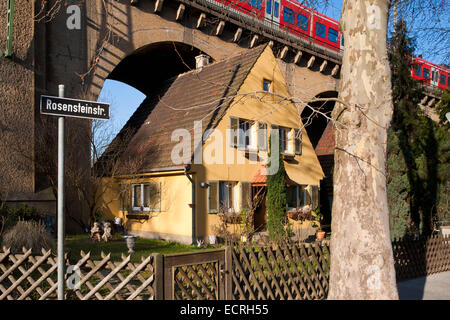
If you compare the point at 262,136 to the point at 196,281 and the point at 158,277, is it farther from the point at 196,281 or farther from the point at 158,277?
the point at 158,277

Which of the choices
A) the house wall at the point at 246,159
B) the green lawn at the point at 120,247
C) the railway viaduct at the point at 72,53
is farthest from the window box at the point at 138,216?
the house wall at the point at 246,159

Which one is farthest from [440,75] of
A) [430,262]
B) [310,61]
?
[430,262]

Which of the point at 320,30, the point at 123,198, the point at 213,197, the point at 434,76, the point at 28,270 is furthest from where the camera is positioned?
the point at 434,76

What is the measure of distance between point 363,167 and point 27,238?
25.8 ft

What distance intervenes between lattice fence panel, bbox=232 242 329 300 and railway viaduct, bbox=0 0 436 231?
681 centimetres

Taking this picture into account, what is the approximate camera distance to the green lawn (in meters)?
12.5

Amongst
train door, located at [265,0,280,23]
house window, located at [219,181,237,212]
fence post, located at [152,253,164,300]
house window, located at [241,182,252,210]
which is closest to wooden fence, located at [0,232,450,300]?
fence post, located at [152,253,164,300]

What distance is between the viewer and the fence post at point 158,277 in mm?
5180

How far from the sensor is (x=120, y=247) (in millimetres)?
14008

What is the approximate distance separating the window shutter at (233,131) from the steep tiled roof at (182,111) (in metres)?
0.66

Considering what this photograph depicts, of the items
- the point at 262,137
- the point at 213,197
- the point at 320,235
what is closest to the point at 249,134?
the point at 262,137

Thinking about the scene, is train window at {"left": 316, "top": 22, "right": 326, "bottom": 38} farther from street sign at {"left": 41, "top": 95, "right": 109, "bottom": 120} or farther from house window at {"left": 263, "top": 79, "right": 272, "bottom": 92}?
street sign at {"left": 41, "top": 95, "right": 109, "bottom": 120}

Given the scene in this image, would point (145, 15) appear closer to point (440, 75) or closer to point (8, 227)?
point (8, 227)

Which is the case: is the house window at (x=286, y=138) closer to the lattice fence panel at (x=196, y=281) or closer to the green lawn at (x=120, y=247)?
the green lawn at (x=120, y=247)
